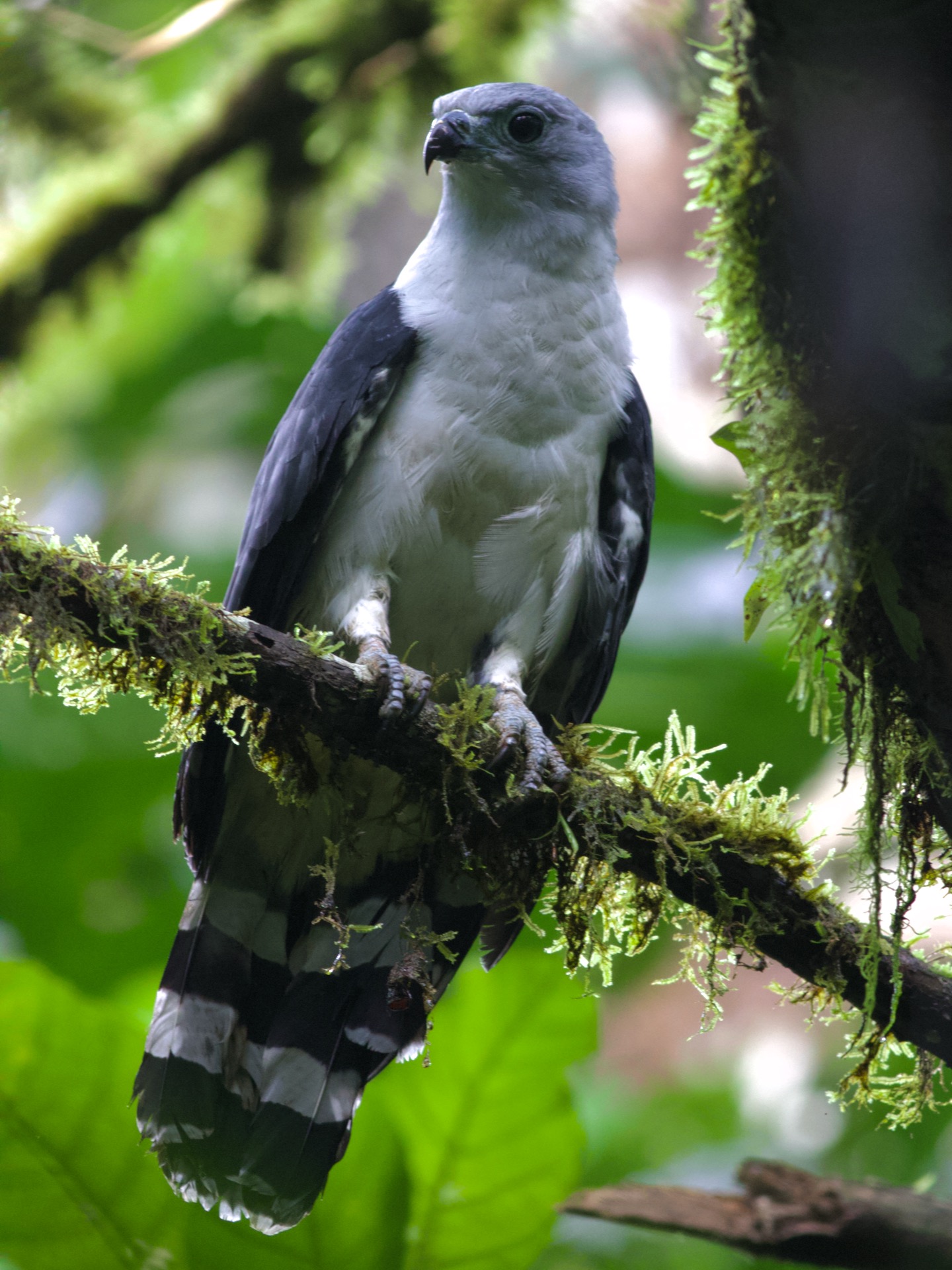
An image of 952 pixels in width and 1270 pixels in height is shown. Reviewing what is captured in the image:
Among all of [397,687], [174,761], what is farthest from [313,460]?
[174,761]

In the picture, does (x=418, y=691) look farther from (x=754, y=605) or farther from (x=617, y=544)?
(x=617, y=544)

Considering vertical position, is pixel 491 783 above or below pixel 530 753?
below

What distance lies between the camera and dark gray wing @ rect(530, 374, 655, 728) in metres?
3.54

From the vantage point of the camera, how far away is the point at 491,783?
270 cm

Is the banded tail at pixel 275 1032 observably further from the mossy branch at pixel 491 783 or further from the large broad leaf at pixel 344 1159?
the mossy branch at pixel 491 783

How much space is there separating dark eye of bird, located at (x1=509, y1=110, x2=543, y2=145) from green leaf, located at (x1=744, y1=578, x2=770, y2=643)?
2123 millimetres

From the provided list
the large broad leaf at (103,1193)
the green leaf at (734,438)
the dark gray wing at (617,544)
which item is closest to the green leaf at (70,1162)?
the large broad leaf at (103,1193)

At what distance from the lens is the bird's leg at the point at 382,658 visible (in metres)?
2.60

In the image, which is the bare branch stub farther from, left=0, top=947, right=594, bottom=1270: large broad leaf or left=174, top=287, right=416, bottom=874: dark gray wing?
left=174, top=287, right=416, bottom=874: dark gray wing

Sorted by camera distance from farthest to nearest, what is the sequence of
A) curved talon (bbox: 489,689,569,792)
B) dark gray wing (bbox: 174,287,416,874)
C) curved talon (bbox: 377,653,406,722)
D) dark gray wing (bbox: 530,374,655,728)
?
dark gray wing (bbox: 530,374,655,728), dark gray wing (bbox: 174,287,416,874), curved talon (bbox: 489,689,569,792), curved talon (bbox: 377,653,406,722)

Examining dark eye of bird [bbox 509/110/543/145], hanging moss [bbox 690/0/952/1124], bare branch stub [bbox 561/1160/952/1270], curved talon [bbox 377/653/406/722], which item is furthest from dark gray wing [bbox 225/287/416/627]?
bare branch stub [bbox 561/1160/952/1270]

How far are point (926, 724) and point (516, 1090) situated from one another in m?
1.70

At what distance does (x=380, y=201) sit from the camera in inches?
422

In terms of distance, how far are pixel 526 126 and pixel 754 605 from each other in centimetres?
219
